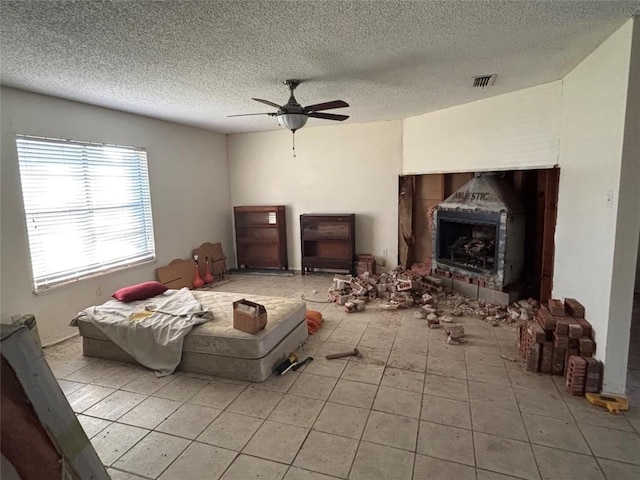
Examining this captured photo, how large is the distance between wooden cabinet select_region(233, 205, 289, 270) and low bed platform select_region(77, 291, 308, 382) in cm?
289

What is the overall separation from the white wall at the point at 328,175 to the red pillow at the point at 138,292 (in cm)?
285

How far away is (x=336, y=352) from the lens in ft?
10.1

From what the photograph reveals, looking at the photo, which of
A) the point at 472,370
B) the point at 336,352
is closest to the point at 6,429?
the point at 336,352

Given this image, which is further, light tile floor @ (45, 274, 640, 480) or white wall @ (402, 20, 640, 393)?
white wall @ (402, 20, 640, 393)

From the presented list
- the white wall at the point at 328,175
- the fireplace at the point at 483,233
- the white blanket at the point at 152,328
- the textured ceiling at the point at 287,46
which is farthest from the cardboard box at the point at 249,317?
the white wall at the point at 328,175

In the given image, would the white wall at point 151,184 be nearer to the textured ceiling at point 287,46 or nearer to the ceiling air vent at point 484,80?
the textured ceiling at point 287,46

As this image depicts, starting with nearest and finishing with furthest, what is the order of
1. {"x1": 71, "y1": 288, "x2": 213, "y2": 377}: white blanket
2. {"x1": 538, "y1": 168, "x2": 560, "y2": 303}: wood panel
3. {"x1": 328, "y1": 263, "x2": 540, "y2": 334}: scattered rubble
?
1. {"x1": 71, "y1": 288, "x2": 213, "y2": 377}: white blanket
2. {"x1": 538, "y1": 168, "x2": 560, "y2": 303}: wood panel
3. {"x1": 328, "y1": 263, "x2": 540, "y2": 334}: scattered rubble

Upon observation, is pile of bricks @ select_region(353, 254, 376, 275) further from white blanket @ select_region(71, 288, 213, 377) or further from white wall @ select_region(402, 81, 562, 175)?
white blanket @ select_region(71, 288, 213, 377)

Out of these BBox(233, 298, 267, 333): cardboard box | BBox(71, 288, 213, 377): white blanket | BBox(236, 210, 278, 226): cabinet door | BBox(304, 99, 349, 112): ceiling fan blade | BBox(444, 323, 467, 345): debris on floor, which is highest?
BBox(304, 99, 349, 112): ceiling fan blade

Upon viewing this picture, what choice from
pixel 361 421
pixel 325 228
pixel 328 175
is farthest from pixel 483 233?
pixel 361 421

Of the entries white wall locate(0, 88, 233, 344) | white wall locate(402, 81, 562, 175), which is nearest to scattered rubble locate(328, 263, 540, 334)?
white wall locate(402, 81, 562, 175)

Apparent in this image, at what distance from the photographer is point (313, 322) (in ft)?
11.9

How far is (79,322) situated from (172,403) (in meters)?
1.38

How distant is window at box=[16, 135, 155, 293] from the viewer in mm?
3344
